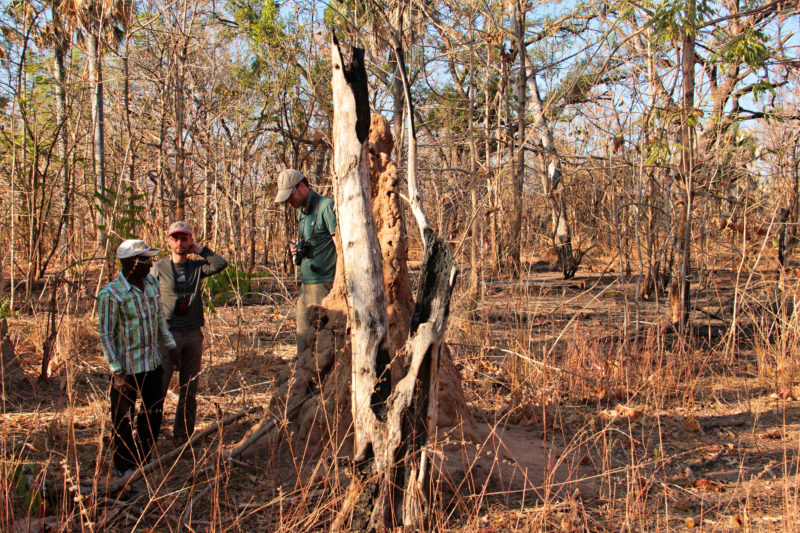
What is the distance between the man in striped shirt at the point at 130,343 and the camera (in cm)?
365

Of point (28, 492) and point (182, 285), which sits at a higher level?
point (182, 285)

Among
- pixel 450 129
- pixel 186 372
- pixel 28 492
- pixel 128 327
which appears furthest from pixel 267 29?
pixel 28 492

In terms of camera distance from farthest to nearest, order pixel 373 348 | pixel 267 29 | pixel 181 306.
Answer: pixel 267 29
pixel 181 306
pixel 373 348

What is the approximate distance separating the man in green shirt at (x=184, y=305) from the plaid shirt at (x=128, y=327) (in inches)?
19.1

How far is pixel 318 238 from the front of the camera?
4590 millimetres

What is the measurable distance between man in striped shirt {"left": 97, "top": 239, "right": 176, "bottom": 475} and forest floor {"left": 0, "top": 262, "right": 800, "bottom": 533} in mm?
233

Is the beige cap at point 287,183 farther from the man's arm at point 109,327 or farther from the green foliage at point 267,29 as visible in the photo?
the green foliage at point 267,29

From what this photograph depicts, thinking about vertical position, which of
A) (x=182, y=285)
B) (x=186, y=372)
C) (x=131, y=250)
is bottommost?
(x=186, y=372)

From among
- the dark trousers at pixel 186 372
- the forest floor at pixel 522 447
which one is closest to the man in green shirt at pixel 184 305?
the dark trousers at pixel 186 372

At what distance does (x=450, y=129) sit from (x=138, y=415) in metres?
7.58

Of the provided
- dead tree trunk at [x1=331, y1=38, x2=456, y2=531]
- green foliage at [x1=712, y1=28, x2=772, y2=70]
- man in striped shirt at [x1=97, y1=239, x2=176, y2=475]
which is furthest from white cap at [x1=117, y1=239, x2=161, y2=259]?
green foliage at [x1=712, y1=28, x2=772, y2=70]

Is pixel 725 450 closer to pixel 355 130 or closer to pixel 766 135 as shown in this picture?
pixel 355 130

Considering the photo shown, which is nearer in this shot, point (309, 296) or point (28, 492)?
point (28, 492)

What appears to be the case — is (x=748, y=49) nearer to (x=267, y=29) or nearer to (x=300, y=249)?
(x=300, y=249)
